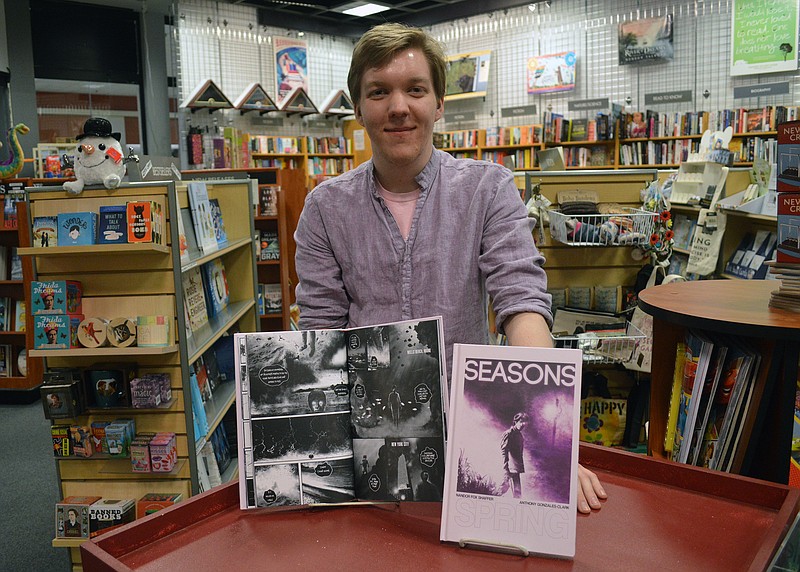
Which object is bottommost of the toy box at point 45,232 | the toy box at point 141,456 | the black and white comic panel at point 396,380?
the toy box at point 141,456

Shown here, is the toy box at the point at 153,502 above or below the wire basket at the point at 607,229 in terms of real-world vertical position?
below

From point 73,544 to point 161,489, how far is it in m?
0.41

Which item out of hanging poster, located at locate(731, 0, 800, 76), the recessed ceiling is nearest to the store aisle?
the recessed ceiling

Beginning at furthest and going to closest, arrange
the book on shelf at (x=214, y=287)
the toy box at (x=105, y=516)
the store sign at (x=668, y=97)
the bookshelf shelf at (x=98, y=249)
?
the store sign at (x=668, y=97) → the book on shelf at (x=214, y=287) → the toy box at (x=105, y=516) → the bookshelf shelf at (x=98, y=249)

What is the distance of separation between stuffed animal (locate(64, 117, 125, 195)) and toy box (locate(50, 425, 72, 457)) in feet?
3.42

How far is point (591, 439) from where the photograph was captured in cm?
395

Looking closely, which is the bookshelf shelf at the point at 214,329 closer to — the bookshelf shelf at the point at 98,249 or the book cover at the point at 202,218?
the book cover at the point at 202,218

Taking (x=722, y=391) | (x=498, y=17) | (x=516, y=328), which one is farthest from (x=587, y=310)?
(x=498, y=17)

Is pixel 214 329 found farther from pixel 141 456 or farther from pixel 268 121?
pixel 268 121

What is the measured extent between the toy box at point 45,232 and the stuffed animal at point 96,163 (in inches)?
5.9

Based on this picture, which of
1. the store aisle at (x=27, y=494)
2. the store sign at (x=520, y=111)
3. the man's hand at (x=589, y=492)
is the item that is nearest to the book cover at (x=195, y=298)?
the store aisle at (x=27, y=494)

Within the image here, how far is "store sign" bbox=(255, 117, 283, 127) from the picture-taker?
11.6m

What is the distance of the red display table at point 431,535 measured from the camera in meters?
0.99

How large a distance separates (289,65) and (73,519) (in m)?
10.5
